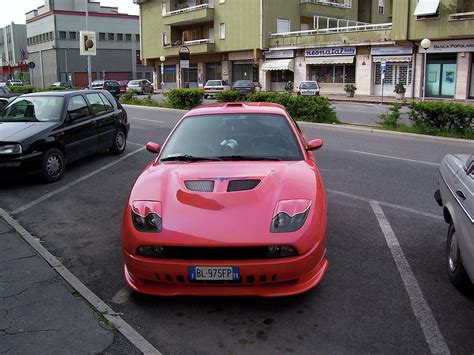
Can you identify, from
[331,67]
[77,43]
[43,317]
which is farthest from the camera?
[77,43]

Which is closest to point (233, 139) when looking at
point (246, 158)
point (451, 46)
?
point (246, 158)

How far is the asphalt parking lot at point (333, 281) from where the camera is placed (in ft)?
11.9

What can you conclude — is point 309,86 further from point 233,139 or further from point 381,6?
point 233,139

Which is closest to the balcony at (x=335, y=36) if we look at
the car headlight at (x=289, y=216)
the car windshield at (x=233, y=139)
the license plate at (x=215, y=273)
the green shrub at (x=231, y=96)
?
the green shrub at (x=231, y=96)

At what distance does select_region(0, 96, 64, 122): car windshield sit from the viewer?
959 centimetres

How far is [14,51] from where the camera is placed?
10412cm

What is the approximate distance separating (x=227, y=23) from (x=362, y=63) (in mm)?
15964

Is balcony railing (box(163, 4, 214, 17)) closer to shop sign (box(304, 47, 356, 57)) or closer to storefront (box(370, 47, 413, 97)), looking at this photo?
shop sign (box(304, 47, 356, 57))

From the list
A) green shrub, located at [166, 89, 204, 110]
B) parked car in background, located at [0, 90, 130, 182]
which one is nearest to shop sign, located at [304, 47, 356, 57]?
green shrub, located at [166, 89, 204, 110]

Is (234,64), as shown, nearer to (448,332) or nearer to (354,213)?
(354,213)

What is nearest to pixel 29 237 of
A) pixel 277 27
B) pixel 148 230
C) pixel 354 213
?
pixel 148 230

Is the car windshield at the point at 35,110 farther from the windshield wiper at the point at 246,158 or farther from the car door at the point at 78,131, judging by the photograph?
the windshield wiper at the point at 246,158

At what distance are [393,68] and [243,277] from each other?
37542mm

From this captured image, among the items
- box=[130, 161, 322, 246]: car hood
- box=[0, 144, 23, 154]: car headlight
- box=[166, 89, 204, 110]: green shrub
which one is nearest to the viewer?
box=[130, 161, 322, 246]: car hood
